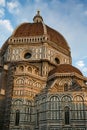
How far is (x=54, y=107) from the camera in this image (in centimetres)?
2555

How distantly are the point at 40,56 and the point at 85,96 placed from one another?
1212cm

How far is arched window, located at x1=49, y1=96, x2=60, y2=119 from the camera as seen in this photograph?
82.4 ft

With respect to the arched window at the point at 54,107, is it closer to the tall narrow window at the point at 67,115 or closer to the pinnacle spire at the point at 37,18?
the tall narrow window at the point at 67,115

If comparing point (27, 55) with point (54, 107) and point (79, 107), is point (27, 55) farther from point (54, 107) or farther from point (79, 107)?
point (79, 107)

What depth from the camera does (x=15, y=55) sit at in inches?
1396

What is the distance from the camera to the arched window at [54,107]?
25125 mm

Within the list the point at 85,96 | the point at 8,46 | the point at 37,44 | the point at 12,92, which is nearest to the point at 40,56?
the point at 37,44

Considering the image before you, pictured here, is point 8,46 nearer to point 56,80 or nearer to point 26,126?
point 56,80

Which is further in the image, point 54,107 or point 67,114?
point 54,107

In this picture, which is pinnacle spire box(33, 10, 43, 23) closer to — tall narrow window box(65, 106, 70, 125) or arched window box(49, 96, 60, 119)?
arched window box(49, 96, 60, 119)

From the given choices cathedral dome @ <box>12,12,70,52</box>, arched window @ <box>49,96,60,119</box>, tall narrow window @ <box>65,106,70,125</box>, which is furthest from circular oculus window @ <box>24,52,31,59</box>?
tall narrow window @ <box>65,106,70,125</box>

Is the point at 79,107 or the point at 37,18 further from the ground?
the point at 37,18

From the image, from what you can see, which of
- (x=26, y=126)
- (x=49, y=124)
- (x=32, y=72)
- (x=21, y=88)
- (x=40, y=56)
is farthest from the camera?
(x=40, y=56)

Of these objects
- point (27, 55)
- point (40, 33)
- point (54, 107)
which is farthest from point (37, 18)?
point (54, 107)
